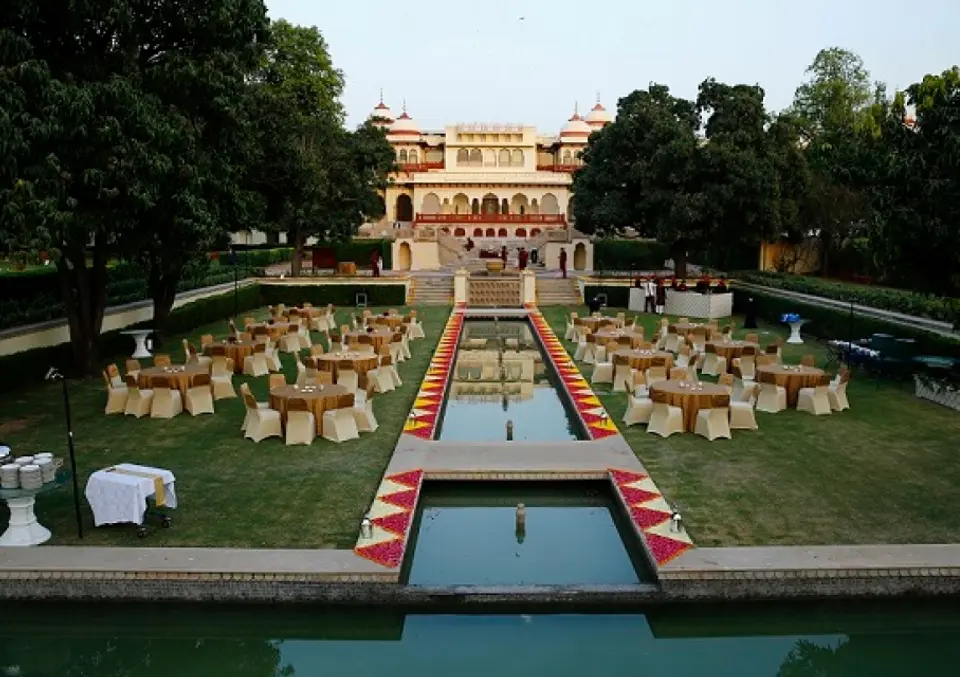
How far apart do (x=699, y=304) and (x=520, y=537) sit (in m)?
21.5

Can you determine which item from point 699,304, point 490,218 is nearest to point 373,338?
point 699,304

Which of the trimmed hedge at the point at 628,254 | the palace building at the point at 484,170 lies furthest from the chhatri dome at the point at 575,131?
the trimmed hedge at the point at 628,254

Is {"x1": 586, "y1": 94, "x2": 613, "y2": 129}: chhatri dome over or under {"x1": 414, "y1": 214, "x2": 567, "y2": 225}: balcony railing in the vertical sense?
over

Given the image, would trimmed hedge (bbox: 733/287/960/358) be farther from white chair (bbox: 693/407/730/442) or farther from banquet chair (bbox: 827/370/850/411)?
white chair (bbox: 693/407/730/442)

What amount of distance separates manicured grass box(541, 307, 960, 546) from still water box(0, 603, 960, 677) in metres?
1.21

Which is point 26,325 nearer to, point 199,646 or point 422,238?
point 199,646

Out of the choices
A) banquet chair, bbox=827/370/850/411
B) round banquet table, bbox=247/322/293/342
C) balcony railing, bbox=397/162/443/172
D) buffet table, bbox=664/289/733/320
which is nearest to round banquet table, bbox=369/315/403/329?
round banquet table, bbox=247/322/293/342

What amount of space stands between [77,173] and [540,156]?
6200 centimetres

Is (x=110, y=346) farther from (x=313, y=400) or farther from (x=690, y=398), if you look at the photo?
(x=690, y=398)

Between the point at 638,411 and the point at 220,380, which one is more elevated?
the point at 220,380

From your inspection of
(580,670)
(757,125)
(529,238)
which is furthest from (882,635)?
(529,238)

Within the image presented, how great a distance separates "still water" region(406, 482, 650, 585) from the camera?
27.5ft

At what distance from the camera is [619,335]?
63.1 feet

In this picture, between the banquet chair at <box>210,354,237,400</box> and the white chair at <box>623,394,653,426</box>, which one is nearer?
the white chair at <box>623,394,653,426</box>
